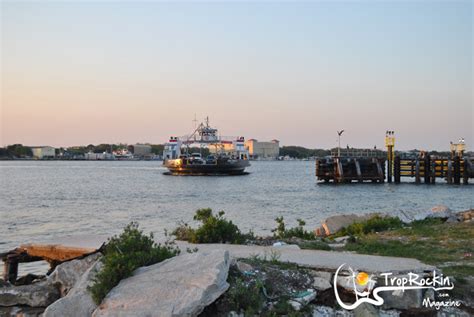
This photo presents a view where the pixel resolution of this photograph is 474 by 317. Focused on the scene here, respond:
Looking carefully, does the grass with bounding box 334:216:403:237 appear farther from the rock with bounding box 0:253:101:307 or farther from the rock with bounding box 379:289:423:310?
the rock with bounding box 0:253:101:307

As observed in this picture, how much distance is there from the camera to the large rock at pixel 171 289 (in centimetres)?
552

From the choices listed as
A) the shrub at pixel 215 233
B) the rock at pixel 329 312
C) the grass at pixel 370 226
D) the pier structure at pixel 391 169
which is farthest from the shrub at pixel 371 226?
the pier structure at pixel 391 169

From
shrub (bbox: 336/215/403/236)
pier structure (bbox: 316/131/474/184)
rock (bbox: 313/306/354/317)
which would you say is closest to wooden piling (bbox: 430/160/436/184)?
pier structure (bbox: 316/131/474/184)

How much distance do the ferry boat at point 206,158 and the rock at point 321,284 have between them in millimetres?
71229

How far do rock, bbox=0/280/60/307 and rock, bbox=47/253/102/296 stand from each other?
0.11m

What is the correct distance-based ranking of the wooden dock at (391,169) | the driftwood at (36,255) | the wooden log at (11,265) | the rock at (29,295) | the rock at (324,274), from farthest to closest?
the wooden dock at (391,169) → the wooden log at (11,265) → the driftwood at (36,255) → the rock at (29,295) → the rock at (324,274)

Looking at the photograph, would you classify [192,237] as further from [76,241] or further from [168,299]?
[168,299]

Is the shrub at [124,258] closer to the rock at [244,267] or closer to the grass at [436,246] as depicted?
the rock at [244,267]

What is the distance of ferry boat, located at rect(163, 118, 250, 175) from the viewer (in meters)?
78.4

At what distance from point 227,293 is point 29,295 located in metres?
3.25

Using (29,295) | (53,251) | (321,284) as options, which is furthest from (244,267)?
(53,251)

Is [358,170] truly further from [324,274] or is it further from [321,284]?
[321,284]

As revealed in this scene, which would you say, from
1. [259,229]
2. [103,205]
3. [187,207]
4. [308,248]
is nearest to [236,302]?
[308,248]

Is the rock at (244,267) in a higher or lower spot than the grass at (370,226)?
higher
